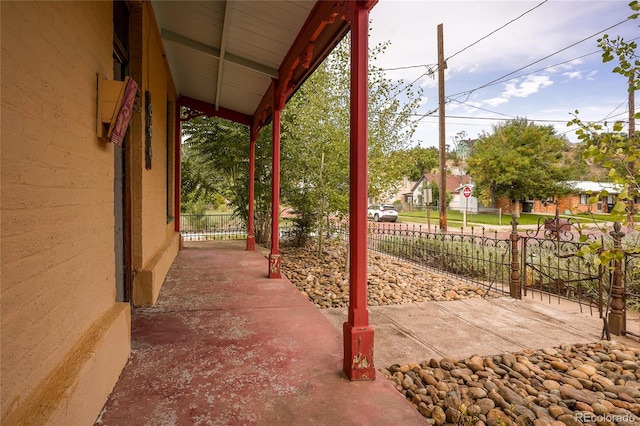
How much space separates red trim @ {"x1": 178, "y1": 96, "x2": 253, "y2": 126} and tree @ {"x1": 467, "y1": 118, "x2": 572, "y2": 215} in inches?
824

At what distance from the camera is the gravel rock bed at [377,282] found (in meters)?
5.25

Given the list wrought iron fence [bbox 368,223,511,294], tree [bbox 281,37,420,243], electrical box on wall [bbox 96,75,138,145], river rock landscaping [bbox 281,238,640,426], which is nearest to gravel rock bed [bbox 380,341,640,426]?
river rock landscaping [bbox 281,238,640,426]

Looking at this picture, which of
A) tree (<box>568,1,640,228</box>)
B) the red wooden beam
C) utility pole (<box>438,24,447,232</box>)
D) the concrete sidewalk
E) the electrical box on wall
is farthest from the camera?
utility pole (<box>438,24,447,232</box>)

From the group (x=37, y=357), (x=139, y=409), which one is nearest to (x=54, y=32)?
(x=37, y=357)

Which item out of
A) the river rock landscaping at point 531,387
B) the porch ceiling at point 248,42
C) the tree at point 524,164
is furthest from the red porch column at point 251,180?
the tree at point 524,164

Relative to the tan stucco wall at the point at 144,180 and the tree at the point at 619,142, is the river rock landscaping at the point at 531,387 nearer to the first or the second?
the tree at the point at 619,142

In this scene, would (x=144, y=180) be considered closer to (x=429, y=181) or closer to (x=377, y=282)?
(x=377, y=282)

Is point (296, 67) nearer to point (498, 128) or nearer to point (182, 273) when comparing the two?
point (182, 273)

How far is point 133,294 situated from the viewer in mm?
3762

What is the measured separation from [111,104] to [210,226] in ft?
39.5

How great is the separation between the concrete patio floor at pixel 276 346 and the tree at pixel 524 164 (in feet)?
70.6

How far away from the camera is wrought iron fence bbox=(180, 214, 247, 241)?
1265 centimetres

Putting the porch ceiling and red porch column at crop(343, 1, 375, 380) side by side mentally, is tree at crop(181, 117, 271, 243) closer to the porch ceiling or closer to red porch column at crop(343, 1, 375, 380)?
the porch ceiling

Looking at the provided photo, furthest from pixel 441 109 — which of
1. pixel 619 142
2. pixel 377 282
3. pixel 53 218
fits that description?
pixel 53 218
